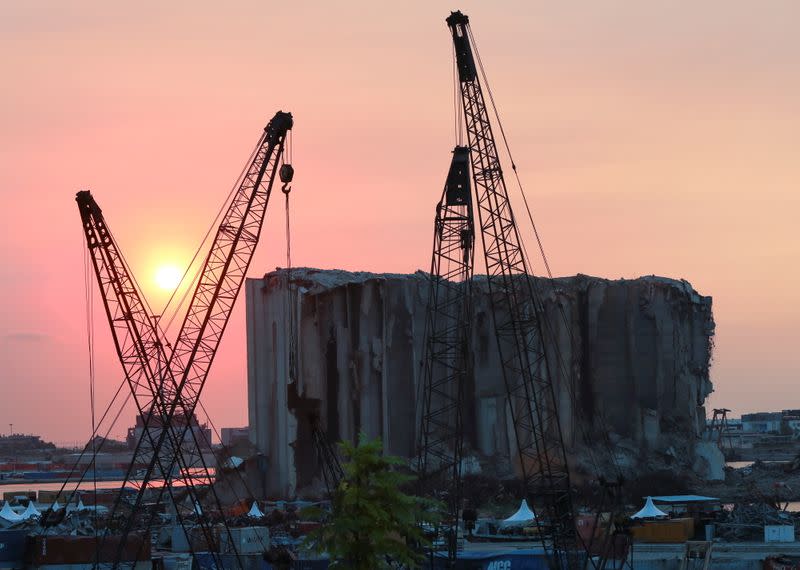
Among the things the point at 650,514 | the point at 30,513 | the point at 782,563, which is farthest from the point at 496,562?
the point at 30,513

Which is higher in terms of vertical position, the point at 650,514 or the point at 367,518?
the point at 367,518

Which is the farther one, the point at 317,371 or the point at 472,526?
the point at 317,371

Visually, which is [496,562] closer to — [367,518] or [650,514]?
[367,518]

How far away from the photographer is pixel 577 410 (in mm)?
131625

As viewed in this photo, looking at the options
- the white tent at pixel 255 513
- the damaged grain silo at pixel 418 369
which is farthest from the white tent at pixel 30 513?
the damaged grain silo at pixel 418 369

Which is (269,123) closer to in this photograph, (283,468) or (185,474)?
(185,474)

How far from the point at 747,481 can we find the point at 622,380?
12.9m

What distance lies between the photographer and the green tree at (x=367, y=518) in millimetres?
49062

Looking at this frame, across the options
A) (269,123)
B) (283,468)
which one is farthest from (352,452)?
(283,468)

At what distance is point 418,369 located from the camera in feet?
422

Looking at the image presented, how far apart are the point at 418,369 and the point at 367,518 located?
79814mm

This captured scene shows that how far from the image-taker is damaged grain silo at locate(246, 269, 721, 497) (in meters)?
126

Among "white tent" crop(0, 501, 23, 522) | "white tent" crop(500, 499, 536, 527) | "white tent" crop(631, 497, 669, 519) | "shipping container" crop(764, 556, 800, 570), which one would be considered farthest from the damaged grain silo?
"shipping container" crop(764, 556, 800, 570)

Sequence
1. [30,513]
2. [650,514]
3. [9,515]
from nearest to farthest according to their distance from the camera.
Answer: [650,514], [9,515], [30,513]
